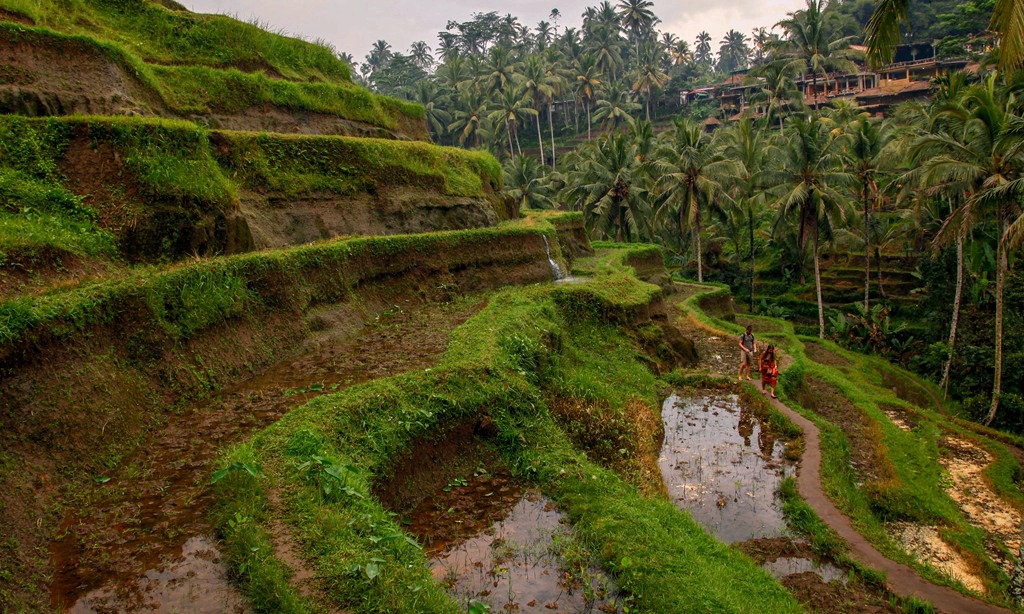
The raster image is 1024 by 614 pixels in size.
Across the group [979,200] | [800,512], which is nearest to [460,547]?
[800,512]

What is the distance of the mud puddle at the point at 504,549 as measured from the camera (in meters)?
6.51

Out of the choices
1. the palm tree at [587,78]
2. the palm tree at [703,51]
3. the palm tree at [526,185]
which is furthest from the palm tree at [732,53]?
the palm tree at [526,185]

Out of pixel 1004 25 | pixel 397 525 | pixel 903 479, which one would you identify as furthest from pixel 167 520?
pixel 903 479

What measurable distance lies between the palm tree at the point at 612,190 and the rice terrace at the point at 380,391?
1238cm

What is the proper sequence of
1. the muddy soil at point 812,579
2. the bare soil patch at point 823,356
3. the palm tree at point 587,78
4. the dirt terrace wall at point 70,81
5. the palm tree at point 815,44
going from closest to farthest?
the muddy soil at point 812,579 → the dirt terrace wall at point 70,81 → the bare soil patch at point 823,356 → the palm tree at point 815,44 → the palm tree at point 587,78

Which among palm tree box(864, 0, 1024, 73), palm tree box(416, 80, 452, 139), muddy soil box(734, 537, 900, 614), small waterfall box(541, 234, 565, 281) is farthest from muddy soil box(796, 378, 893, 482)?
palm tree box(416, 80, 452, 139)

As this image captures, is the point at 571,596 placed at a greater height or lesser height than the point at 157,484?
lesser

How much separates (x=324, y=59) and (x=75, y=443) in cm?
1728

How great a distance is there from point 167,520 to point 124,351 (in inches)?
120

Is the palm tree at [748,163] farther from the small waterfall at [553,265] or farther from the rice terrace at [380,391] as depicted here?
the small waterfall at [553,265]

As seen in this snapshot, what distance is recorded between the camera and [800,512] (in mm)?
9836

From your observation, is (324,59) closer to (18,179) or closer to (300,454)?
(18,179)

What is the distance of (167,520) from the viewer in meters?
6.11

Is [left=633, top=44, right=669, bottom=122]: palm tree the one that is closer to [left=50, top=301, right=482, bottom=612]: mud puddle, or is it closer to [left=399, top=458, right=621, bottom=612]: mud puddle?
[left=50, top=301, right=482, bottom=612]: mud puddle
